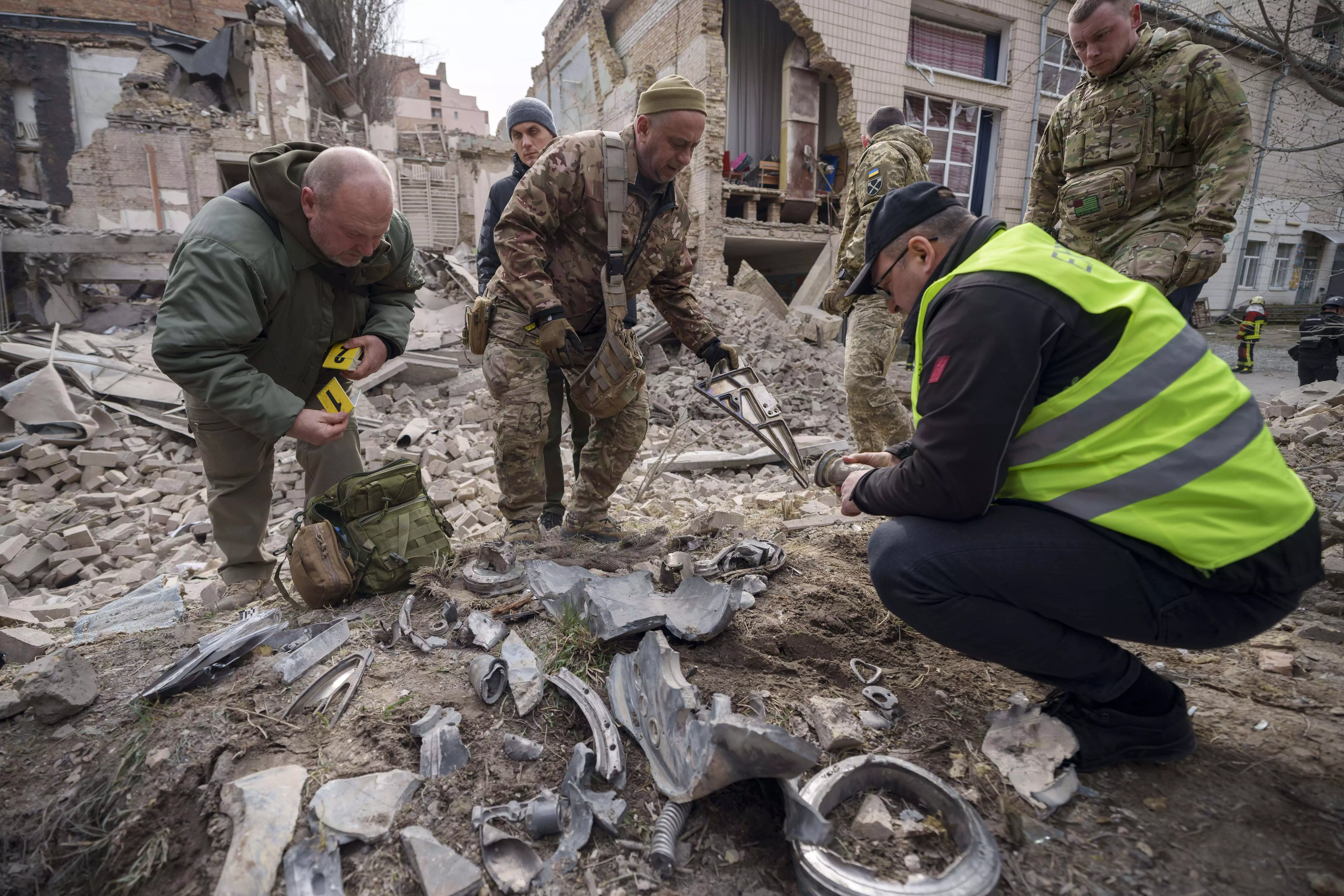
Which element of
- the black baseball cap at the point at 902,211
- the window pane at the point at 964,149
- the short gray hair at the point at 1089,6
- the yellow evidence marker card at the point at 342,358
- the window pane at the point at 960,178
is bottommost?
the yellow evidence marker card at the point at 342,358

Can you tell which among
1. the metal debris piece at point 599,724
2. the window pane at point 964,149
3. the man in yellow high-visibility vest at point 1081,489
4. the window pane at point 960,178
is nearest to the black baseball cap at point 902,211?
the man in yellow high-visibility vest at point 1081,489

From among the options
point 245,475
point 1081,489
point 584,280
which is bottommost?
point 245,475

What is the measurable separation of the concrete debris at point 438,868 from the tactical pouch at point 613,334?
2.04m

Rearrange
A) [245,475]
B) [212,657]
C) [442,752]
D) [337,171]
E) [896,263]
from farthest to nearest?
[245,475], [337,171], [212,657], [896,263], [442,752]

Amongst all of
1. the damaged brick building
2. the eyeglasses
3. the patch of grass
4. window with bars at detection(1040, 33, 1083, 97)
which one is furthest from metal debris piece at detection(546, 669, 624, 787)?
window with bars at detection(1040, 33, 1083, 97)

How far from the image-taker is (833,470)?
2135 millimetres

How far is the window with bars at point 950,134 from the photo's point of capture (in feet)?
42.1

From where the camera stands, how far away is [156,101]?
48.2 feet

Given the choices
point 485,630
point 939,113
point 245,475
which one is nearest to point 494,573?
point 485,630

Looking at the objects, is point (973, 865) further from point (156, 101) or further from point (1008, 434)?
point (156, 101)

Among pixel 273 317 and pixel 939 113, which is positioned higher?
pixel 939 113

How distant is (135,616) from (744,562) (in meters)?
2.84

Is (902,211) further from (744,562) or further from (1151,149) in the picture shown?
(1151,149)

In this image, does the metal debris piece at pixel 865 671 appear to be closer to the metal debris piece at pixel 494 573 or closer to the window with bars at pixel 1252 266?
the metal debris piece at pixel 494 573
